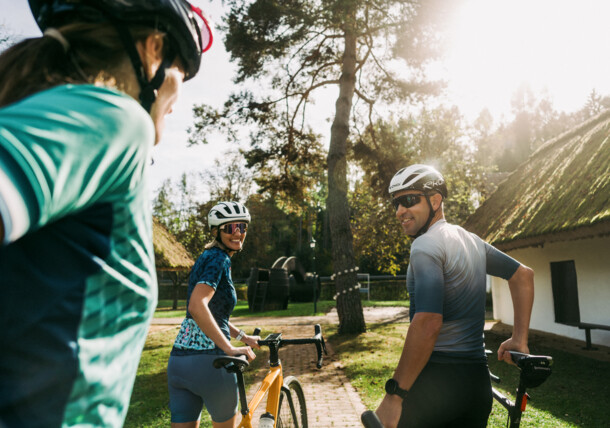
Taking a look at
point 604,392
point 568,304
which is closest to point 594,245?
point 568,304

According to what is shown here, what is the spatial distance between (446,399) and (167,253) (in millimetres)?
20106

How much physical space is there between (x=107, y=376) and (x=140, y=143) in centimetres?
48

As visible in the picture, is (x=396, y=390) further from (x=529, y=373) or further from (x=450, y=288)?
(x=529, y=373)

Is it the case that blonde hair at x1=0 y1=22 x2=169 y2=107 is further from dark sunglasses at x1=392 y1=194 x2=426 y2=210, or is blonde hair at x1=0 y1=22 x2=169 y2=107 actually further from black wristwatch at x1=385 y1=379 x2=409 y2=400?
dark sunglasses at x1=392 y1=194 x2=426 y2=210

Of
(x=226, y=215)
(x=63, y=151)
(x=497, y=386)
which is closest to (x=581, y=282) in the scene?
(x=497, y=386)

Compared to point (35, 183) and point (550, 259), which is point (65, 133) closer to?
point (35, 183)

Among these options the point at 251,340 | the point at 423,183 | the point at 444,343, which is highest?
the point at 423,183

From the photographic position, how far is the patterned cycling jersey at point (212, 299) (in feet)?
11.0

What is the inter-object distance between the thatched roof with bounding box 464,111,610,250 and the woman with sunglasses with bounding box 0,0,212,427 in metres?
10.8

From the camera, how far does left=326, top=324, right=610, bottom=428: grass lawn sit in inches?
255

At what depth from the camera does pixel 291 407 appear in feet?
14.1

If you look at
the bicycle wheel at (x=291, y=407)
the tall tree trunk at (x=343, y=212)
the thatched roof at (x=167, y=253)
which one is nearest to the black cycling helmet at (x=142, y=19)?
the bicycle wheel at (x=291, y=407)

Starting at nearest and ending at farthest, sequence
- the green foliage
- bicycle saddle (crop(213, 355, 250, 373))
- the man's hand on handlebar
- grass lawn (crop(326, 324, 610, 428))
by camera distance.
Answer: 1. the man's hand on handlebar
2. bicycle saddle (crop(213, 355, 250, 373))
3. grass lawn (crop(326, 324, 610, 428))
4. the green foliage

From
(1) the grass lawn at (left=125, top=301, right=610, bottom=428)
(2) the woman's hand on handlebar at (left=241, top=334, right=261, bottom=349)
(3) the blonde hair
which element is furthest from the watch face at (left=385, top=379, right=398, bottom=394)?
(1) the grass lawn at (left=125, top=301, right=610, bottom=428)
